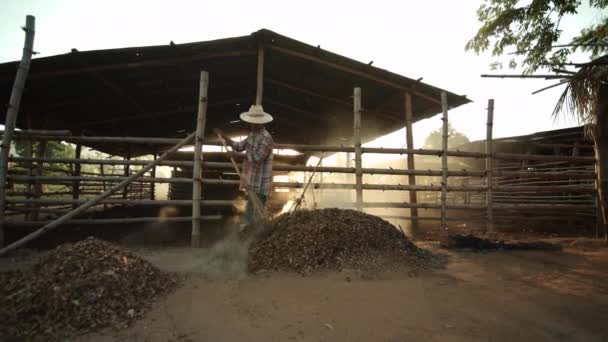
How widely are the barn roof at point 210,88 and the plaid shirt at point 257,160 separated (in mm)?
2000

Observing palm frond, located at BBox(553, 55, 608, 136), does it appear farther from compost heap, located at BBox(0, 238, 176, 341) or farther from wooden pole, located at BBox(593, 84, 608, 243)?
compost heap, located at BBox(0, 238, 176, 341)

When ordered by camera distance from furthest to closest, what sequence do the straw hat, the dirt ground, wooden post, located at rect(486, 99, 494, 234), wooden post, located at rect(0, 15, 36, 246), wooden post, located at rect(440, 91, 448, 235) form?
wooden post, located at rect(486, 99, 494, 234) < wooden post, located at rect(440, 91, 448, 235) < the straw hat < wooden post, located at rect(0, 15, 36, 246) < the dirt ground

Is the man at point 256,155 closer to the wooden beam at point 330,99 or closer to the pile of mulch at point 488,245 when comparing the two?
the wooden beam at point 330,99

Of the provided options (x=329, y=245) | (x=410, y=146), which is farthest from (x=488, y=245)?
(x=329, y=245)

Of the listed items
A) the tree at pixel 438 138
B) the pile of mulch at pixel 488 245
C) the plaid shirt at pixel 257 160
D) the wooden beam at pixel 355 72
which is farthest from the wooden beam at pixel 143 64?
the tree at pixel 438 138

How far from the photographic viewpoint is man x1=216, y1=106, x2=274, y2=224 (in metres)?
4.11

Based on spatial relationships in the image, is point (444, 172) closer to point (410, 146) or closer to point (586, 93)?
point (410, 146)

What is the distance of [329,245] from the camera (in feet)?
10.1

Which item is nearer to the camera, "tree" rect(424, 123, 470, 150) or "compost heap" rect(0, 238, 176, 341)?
"compost heap" rect(0, 238, 176, 341)

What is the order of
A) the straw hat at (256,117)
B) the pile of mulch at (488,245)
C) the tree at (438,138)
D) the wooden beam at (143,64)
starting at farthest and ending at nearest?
the tree at (438,138) < the wooden beam at (143,64) < the pile of mulch at (488,245) < the straw hat at (256,117)

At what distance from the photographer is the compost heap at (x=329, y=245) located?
9.64ft

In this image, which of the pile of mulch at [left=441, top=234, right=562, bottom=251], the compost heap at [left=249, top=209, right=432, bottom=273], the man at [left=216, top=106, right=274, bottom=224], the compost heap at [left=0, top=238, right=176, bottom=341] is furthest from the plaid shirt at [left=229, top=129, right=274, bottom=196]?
the pile of mulch at [left=441, top=234, right=562, bottom=251]

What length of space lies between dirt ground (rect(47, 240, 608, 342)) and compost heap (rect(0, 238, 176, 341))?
16cm

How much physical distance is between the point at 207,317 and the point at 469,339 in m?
1.70
